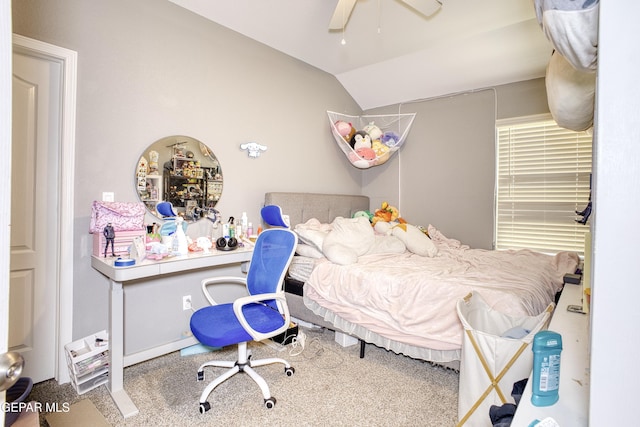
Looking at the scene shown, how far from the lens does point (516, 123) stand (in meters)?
3.50

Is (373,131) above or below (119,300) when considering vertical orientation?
above

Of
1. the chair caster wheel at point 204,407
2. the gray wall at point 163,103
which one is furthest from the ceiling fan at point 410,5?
the chair caster wheel at point 204,407

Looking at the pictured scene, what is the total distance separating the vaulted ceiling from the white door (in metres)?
1.23

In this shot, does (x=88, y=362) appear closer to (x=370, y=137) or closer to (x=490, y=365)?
(x=490, y=365)

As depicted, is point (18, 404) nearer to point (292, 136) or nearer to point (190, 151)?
point (190, 151)

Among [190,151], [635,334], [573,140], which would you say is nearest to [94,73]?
[190,151]

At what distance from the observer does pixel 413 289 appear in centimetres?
221

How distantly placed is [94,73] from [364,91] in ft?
9.72

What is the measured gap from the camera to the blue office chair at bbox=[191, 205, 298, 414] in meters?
1.84

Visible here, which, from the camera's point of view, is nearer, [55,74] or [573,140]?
[55,74]

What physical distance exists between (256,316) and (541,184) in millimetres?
3221

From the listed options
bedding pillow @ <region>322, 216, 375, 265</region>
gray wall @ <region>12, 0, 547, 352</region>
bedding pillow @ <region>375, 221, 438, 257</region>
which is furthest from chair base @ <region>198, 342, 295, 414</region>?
bedding pillow @ <region>375, 221, 438, 257</region>

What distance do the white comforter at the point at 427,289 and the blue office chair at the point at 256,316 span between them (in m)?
0.57

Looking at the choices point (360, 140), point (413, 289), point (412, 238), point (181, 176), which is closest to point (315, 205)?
point (360, 140)
